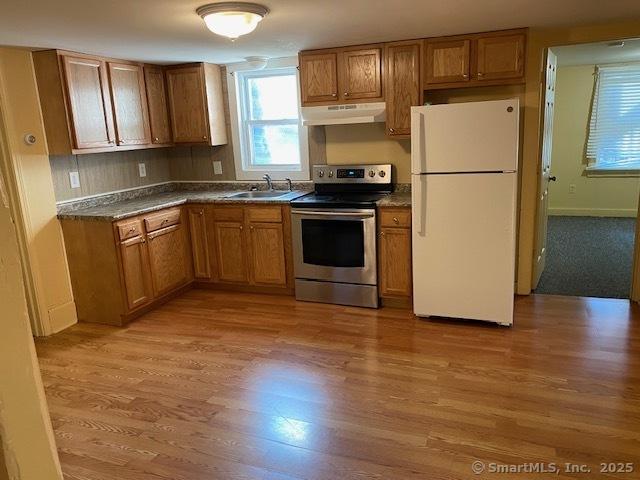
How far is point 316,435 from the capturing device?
7.72 ft

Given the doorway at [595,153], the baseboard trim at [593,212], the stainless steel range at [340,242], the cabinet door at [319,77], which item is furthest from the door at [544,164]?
the baseboard trim at [593,212]

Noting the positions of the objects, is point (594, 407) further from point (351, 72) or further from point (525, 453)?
point (351, 72)

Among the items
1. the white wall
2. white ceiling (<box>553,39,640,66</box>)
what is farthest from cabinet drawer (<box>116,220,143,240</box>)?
the white wall

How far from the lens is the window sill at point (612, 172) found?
21.9ft

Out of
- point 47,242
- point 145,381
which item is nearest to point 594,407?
point 145,381

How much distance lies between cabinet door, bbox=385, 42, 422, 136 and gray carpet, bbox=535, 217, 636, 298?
1880mm

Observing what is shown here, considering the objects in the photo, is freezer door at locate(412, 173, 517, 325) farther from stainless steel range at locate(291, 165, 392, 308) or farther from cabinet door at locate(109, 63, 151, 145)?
cabinet door at locate(109, 63, 151, 145)

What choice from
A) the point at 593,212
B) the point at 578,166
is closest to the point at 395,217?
the point at 578,166

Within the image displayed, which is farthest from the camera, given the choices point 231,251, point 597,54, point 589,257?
point 597,54

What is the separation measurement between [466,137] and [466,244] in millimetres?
736

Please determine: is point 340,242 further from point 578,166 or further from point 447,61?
point 578,166

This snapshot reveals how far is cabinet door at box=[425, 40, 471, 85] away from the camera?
362 cm

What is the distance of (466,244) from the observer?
135 inches

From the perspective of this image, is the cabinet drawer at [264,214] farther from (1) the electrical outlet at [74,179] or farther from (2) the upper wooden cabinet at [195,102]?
(1) the electrical outlet at [74,179]
